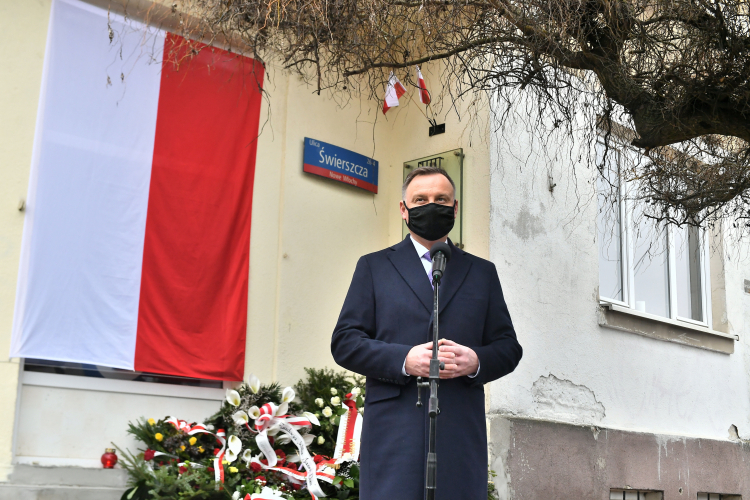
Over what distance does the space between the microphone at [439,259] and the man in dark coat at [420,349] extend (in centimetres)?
23

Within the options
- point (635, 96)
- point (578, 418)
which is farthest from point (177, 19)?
point (578, 418)

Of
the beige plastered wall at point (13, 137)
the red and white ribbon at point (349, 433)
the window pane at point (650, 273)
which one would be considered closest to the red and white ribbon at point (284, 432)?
the red and white ribbon at point (349, 433)

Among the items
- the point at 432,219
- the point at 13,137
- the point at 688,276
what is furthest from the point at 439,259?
the point at 688,276

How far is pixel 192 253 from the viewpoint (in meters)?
5.75

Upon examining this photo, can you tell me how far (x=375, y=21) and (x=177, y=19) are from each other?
2287 mm

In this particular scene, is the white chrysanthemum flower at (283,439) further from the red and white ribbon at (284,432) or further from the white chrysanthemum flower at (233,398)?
the white chrysanthemum flower at (233,398)

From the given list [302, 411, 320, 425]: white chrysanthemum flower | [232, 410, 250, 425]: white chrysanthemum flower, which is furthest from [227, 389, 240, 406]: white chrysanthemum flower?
[302, 411, 320, 425]: white chrysanthemum flower

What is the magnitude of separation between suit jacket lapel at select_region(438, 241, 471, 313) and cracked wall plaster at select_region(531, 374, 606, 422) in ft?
13.3

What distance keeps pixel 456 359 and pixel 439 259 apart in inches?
14.2

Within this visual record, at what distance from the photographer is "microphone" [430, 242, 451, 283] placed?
104 inches

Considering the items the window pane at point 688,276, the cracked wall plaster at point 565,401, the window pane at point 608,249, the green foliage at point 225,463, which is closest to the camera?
the green foliage at point 225,463

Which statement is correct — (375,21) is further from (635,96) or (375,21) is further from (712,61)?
(712,61)

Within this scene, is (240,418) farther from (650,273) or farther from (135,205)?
(650,273)

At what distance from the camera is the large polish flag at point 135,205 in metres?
5.09
